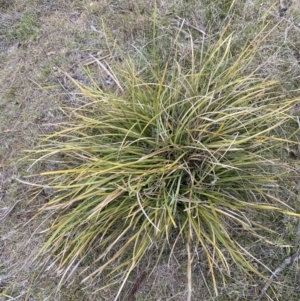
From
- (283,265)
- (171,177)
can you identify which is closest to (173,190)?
(171,177)

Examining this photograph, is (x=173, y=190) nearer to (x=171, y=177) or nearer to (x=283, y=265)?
(x=171, y=177)

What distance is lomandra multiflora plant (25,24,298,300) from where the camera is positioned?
1.89 meters

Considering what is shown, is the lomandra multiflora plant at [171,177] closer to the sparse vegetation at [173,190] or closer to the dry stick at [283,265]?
the sparse vegetation at [173,190]

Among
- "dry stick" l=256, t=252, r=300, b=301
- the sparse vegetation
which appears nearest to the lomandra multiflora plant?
the sparse vegetation

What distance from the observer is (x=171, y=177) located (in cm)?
190

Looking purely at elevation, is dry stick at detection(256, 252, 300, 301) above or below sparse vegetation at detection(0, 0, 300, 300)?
below

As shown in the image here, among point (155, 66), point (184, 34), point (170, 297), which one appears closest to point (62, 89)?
point (155, 66)

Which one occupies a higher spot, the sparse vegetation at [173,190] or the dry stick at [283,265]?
the sparse vegetation at [173,190]

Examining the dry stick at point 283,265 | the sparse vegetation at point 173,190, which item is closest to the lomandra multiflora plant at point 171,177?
the sparse vegetation at point 173,190

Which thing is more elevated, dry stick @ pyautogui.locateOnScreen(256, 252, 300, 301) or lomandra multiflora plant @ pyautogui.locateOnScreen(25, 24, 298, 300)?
lomandra multiflora plant @ pyautogui.locateOnScreen(25, 24, 298, 300)

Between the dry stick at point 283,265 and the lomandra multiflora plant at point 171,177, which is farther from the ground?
the lomandra multiflora plant at point 171,177

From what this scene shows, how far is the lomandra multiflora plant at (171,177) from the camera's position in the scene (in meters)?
1.89

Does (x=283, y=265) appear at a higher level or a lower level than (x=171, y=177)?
lower

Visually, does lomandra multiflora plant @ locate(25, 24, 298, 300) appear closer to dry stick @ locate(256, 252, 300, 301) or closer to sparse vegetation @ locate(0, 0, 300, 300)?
sparse vegetation @ locate(0, 0, 300, 300)
